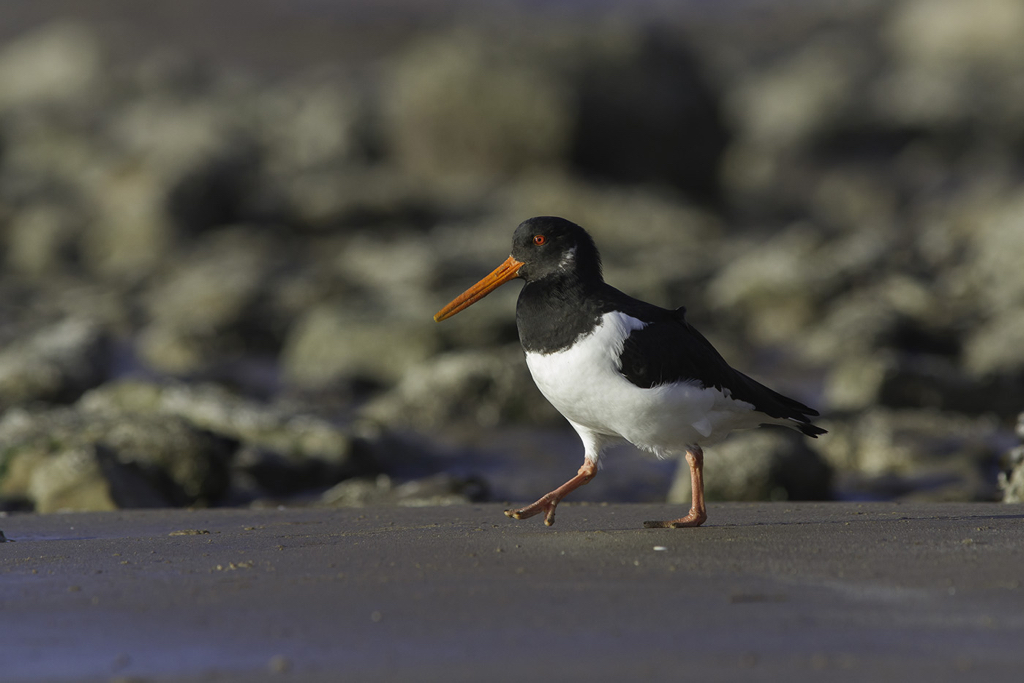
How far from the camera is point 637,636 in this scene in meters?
3.31

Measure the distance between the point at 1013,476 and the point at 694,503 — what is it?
231cm

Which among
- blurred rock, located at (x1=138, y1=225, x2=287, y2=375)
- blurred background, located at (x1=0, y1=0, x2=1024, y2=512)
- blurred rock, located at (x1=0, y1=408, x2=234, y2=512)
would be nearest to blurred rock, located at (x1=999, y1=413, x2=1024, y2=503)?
blurred background, located at (x1=0, y1=0, x2=1024, y2=512)

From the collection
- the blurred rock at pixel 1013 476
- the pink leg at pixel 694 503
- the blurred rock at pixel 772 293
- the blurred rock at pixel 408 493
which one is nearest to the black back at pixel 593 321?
the pink leg at pixel 694 503

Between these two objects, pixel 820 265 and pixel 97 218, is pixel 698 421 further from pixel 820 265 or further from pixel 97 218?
pixel 97 218

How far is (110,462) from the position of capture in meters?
6.89

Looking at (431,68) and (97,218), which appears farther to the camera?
(431,68)

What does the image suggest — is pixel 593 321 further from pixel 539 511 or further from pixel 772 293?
pixel 772 293

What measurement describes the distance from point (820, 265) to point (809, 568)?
11.0 m

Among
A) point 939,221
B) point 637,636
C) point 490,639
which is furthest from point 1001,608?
point 939,221

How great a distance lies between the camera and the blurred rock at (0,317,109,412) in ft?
34.1

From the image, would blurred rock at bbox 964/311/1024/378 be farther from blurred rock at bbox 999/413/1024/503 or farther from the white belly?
the white belly

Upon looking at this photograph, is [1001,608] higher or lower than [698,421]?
lower

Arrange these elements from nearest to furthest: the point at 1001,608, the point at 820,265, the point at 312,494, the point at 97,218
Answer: the point at 1001,608 → the point at 312,494 → the point at 820,265 → the point at 97,218

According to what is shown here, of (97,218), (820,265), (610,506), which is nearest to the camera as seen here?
(610,506)
